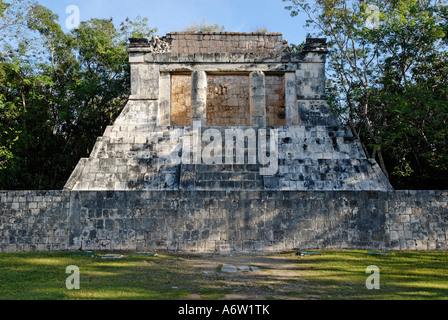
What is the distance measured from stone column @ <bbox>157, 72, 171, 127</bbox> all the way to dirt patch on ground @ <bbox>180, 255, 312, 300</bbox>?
4986 millimetres

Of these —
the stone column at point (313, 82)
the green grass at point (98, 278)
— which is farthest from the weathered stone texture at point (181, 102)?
the green grass at point (98, 278)

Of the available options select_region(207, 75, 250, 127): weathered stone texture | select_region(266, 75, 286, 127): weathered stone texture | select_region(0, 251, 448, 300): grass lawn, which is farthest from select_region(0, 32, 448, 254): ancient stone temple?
select_region(207, 75, 250, 127): weathered stone texture

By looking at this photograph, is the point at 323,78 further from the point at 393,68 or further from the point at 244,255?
the point at 244,255

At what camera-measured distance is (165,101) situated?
12.1m

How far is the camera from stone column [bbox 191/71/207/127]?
39.1 feet

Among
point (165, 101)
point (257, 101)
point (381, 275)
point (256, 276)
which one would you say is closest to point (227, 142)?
point (257, 101)

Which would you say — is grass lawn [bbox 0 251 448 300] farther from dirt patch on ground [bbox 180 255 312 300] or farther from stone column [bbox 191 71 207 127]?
stone column [bbox 191 71 207 127]

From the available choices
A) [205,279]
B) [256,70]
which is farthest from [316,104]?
[205,279]

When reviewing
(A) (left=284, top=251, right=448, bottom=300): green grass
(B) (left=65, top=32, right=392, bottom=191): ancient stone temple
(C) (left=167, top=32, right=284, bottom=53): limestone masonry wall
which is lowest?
(A) (left=284, top=251, right=448, bottom=300): green grass

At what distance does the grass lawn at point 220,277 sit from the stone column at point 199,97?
15.9ft

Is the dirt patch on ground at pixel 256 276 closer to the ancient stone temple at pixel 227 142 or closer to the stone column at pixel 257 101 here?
the ancient stone temple at pixel 227 142

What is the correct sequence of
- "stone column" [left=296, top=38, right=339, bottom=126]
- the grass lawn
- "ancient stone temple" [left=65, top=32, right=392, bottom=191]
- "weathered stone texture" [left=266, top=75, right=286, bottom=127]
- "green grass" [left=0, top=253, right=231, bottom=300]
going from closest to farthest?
"green grass" [left=0, top=253, right=231, bottom=300] < the grass lawn < "ancient stone temple" [left=65, top=32, right=392, bottom=191] < "stone column" [left=296, top=38, right=339, bottom=126] < "weathered stone texture" [left=266, top=75, right=286, bottom=127]

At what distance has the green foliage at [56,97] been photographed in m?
14.8

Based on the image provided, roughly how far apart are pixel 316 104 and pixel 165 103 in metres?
4.47
